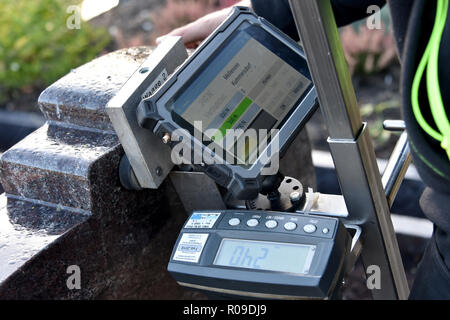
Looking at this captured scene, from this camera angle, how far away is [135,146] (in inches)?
54.2

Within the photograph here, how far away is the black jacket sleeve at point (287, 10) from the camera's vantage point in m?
1.68

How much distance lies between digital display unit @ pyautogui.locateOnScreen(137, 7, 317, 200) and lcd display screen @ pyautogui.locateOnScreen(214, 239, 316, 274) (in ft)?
0.42

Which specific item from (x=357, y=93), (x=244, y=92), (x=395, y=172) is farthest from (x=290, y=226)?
(x=357, y=93)

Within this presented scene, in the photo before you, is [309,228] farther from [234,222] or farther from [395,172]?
[395,172]

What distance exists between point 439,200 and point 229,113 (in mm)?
481

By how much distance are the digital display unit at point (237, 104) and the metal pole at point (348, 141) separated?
155 millimetres

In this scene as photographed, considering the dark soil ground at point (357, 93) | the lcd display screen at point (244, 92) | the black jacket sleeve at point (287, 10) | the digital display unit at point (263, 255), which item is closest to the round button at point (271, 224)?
the digital display unit at point (263, 255)

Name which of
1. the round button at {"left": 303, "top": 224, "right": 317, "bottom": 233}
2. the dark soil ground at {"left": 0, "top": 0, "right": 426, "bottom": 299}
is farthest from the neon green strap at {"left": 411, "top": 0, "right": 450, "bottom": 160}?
the dark soil ground at {"left": 0, "top": 0, "right": 426, "bottom": 299}

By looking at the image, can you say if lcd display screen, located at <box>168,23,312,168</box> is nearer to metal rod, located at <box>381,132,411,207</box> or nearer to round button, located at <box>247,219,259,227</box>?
round button, located at <box>247,219,259,227</box>

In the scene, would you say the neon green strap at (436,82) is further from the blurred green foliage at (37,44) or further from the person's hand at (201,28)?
the blurred green foliage at (37,44)

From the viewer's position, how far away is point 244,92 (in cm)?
136

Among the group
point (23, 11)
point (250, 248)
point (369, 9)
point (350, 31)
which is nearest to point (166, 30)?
point (23, 11)

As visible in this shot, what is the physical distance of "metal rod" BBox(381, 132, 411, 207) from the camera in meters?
1.49

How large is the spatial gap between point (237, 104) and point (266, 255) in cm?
36
